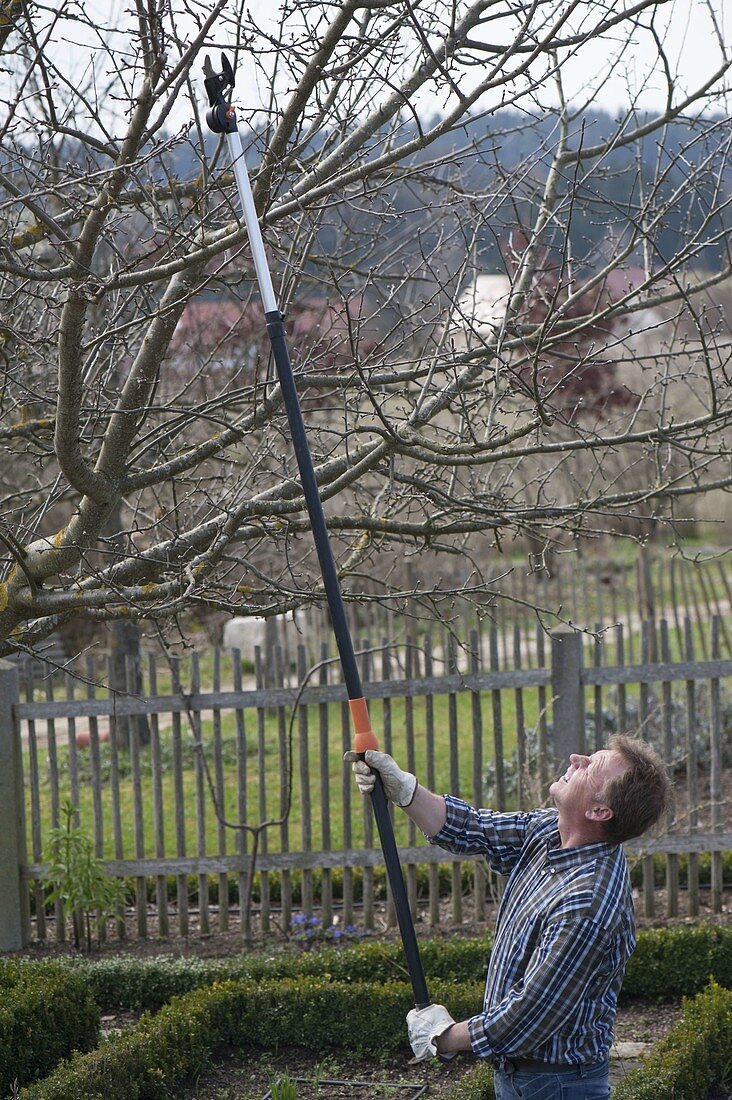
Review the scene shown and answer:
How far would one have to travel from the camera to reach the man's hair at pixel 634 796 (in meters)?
2.56

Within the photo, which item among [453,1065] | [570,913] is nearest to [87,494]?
[570,913]

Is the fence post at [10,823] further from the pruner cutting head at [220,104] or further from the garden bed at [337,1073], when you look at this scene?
the pruner cutting head at [220,104]

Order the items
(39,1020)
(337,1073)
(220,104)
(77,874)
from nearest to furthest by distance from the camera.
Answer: (220,104) < (39,1020) < (337,1073) < (77,874)

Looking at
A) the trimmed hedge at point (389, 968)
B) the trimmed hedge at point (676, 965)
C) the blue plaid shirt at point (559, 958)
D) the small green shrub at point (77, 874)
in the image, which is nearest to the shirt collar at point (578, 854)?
the blue plaid shirt at point (559, 958)

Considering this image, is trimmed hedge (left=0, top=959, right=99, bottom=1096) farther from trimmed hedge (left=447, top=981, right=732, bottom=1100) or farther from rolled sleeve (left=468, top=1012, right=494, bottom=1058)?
rolled sleeve (left=468, top=1012, right=494, bottom=1058)

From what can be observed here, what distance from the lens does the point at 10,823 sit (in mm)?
6348

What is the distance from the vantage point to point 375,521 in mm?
3922

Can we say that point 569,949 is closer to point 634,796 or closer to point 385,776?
point 634,796

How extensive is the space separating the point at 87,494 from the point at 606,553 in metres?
17.5

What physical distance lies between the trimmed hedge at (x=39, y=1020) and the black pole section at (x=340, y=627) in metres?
2.09

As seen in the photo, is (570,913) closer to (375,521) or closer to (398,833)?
(375,521)

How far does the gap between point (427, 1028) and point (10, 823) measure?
4325mm

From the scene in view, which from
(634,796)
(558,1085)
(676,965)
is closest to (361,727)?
(634,796)

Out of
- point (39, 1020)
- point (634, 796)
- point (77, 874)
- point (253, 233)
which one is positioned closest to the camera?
point (634, 796)
